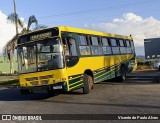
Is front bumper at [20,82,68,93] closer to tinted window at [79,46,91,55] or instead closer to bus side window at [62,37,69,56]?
bus side window at [62,37,69,56]

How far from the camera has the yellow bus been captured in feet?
46.9

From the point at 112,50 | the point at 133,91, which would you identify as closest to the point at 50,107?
the point at 133,91

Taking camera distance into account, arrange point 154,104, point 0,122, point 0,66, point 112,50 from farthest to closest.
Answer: point 0,66 < point 112,50 < point 154,104 < point 0,122

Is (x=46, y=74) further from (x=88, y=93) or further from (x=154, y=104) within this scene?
(x=154, y=104)

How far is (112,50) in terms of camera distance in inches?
798

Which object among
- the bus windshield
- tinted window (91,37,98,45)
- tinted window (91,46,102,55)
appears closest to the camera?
the bus windshield

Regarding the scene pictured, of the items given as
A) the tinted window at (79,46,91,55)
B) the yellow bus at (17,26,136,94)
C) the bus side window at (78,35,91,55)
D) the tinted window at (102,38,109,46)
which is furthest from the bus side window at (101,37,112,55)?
the tinted window at (79,46,91,55)

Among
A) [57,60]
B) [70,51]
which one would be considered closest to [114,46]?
[70,51]

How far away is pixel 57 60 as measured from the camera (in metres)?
14.3

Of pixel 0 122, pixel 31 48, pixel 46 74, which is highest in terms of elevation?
pixel 31 48

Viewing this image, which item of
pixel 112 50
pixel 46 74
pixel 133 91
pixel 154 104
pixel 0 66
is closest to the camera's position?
pixel 154 104

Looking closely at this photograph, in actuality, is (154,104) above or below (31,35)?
below

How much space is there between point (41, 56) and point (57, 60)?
2.58 ft

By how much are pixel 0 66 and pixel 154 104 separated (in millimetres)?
73943
